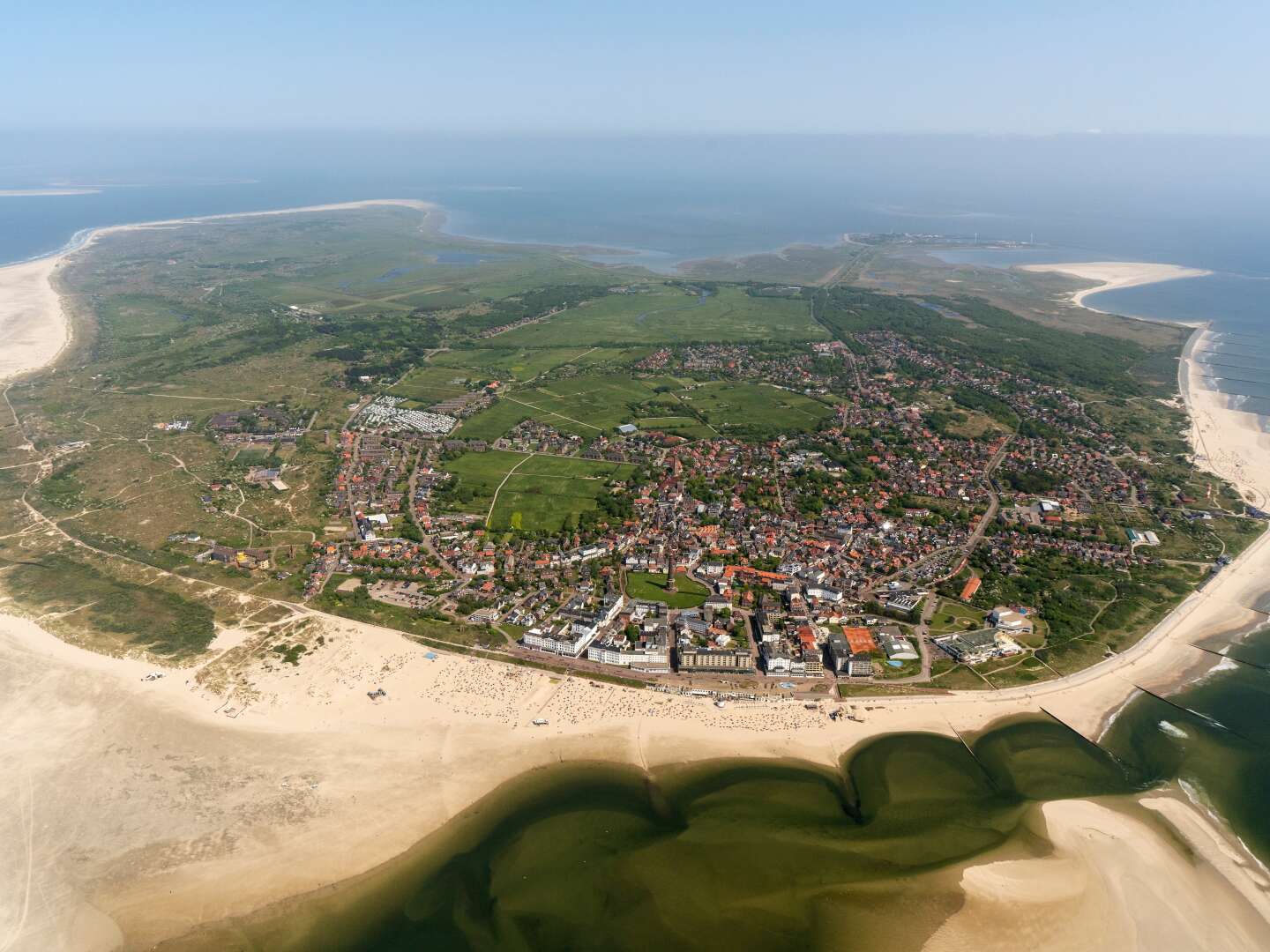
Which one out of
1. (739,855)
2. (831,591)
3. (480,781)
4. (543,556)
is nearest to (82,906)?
(480,781)

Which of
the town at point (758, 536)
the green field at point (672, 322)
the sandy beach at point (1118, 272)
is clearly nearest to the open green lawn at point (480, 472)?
the town at point (758, 536)

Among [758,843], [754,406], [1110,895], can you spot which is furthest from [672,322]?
[1110,895]

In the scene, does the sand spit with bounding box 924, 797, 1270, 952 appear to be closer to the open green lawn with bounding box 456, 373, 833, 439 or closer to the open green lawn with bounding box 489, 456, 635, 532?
the open green lawn with bounding box 489, 456, 635, 532

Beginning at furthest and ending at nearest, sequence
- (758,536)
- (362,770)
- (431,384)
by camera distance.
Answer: (431,384)
(758,536)
(362,770)

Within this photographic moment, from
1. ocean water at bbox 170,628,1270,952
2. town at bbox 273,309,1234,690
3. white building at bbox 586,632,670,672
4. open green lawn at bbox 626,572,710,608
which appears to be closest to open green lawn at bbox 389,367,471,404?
town at bbox 273,309,1234,690

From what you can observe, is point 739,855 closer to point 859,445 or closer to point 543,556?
point 543,556

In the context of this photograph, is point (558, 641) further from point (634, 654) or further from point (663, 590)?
point (663, 590)

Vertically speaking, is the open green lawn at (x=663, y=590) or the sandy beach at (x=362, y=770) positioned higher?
the open green lawn at (x=663, y=590)

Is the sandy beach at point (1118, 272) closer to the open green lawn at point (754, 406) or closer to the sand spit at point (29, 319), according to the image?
the open green lawn at point (754, 406)
